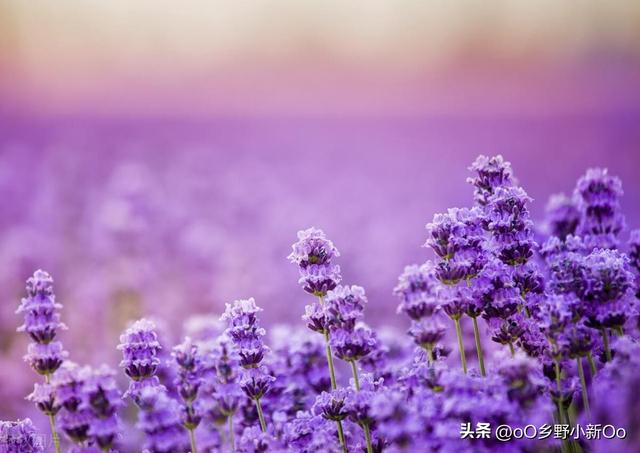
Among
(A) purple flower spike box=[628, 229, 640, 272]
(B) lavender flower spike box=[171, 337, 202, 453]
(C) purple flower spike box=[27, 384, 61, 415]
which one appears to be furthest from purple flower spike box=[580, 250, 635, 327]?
(C) purple flower spike box=[27, 384, 61, 415]

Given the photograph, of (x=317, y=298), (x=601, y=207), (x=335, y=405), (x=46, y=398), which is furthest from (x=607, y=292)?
(x=317, y=298)

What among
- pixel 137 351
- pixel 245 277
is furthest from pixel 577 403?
pixel 245 277

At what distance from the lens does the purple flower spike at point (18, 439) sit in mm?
1536

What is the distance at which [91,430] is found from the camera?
1374mm

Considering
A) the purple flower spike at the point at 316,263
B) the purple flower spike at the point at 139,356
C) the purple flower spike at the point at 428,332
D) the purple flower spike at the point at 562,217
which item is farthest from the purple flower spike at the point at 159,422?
the purple flower spike at the point at 562,217

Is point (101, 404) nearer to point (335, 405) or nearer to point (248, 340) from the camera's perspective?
point (248, 340)

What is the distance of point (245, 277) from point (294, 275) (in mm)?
579

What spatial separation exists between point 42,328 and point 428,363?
2.68ft

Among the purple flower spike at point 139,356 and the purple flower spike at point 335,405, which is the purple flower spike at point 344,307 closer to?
the purple flower spike at point 335,405

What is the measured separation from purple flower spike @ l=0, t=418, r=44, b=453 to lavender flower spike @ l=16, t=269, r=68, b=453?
6 cm

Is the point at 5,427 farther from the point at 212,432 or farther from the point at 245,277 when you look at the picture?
the point at 245,277

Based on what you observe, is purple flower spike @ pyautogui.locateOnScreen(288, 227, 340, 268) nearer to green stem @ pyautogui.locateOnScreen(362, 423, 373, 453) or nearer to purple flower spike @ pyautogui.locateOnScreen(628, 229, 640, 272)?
green stem @ pyautogui.locateOnScreen(362, 423, 373, 453)

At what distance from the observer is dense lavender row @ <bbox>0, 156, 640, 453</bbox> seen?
1329 millimetres

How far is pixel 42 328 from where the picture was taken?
1.52 m
